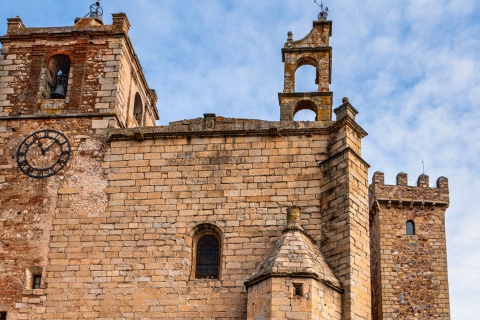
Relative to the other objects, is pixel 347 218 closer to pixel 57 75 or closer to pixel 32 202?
pixel 32 202

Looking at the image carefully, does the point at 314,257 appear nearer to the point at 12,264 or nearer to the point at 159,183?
the point at 159,183

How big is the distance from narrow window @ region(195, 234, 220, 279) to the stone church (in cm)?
3

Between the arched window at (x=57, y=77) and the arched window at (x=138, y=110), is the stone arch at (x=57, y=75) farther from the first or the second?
the arched window at (x=138, y=110)

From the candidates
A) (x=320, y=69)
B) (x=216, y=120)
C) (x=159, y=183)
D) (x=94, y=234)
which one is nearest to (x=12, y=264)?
(x=94, y=234)

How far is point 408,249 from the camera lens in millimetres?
31844

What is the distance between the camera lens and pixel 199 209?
744 inches

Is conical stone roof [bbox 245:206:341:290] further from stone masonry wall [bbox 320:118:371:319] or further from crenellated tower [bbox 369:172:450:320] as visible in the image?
crenellated tower [bbox 369:172:450:320]

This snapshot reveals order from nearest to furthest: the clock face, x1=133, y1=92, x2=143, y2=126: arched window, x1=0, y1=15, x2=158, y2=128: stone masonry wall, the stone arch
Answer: the clock face
x1=0, y1=15, x2=158, y2=128: stone masonry wall
the stone arch
x1=133, y1=92, x2=143, y2=126: arched window

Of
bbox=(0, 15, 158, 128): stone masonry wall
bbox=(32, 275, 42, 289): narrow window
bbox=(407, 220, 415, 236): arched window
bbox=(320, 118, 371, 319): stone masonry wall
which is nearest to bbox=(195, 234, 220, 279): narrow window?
bbox=(320, 118, 371, 319): stone masonry wall

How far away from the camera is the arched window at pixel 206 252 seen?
18453 mm

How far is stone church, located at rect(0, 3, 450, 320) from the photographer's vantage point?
17.8 meters

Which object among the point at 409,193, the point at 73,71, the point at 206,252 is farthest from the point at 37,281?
the point at 409,193

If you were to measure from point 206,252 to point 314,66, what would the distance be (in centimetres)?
623

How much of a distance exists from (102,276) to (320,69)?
7847mm
